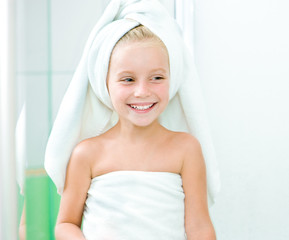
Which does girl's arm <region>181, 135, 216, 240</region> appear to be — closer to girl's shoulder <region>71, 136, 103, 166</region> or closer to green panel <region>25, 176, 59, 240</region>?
girl's shoulder <region>71, 136, 103, 166</region>

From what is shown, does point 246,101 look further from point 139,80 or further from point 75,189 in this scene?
point 75,189

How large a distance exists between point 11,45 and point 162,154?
0.47 m

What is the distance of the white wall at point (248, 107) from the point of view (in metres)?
1.51

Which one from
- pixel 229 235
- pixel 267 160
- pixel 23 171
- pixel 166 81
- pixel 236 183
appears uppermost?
pixel 166 81

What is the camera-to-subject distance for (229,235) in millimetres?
1591

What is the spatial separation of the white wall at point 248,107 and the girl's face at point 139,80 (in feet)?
1.71

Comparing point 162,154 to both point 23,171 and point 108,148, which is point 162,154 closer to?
point 108,148

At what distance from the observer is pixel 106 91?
106 centimetres

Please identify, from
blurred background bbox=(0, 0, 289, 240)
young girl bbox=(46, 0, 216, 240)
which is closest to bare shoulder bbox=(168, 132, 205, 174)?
young girl bbox=(46, 0, 216, 240)

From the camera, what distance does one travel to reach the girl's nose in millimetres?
990

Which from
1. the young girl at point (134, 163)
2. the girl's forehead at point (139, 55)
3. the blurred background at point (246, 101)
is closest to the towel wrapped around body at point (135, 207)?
the young girl at point (134, 163)

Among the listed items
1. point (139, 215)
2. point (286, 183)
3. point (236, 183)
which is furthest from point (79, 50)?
point (286, 183)

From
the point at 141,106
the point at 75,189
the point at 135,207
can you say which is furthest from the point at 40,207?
the point at 141,106

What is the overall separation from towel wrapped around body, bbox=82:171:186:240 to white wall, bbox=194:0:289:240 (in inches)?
22.6
